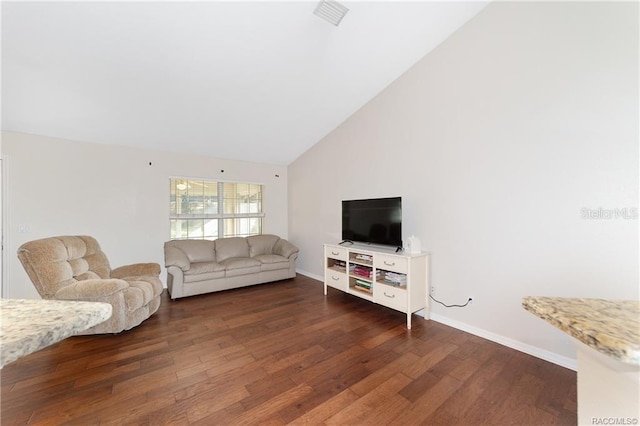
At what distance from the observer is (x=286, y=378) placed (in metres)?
2.03

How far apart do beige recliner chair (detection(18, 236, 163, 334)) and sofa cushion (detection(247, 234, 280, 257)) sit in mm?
1896

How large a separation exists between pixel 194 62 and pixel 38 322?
112 inches

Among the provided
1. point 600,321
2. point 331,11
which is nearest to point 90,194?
point 331,11

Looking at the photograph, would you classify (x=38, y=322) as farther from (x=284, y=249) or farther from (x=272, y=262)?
(x=284, y=249)

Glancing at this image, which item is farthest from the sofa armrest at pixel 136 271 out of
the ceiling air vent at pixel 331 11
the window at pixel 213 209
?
the ceiling air vent at pixel 331 11

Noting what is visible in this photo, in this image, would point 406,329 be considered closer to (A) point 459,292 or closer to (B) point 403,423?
(A) point 459,292

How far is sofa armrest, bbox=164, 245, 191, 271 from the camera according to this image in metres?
3.82

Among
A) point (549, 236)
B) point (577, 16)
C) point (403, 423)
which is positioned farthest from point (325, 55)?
point (403, 423)

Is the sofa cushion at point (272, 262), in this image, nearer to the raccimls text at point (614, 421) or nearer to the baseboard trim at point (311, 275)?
the baseboard trim at point (311, 275)

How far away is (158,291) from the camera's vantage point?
3105mm

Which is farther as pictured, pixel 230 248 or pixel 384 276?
pixel 230 248

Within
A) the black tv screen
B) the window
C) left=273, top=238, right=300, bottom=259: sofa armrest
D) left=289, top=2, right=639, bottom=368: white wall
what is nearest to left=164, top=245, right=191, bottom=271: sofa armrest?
the window

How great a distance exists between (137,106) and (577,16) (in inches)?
177
